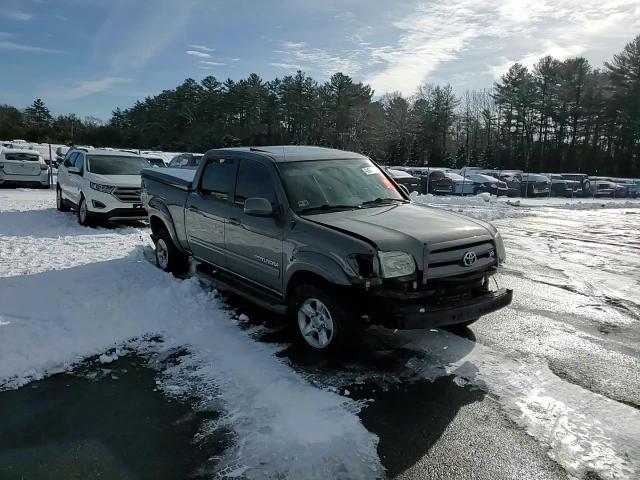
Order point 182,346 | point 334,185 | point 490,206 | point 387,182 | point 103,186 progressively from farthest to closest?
1. point 490,206
2. point 103,186
3. point 387,182
4. point 334,185
5. point 182,346

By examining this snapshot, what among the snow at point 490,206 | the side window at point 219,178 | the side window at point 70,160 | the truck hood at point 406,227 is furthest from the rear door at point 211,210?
the snow at point 490,206

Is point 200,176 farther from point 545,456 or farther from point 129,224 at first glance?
point 129,224

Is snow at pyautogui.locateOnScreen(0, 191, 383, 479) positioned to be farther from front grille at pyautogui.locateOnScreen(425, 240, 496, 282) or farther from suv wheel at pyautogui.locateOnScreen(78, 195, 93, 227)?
suv wheel at pyautogui.locateOnScreen(78, 195, 93, 227)

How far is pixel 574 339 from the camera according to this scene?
5.37 metres

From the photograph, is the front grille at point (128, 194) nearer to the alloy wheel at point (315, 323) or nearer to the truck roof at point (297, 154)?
the truck roof at point (297, 154)

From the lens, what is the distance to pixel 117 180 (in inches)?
448

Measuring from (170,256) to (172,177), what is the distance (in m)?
1.17

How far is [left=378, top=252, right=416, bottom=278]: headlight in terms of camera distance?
4.20m

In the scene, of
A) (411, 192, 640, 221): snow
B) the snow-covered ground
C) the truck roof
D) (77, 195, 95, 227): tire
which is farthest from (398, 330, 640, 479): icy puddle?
(411, 192, 640, 221): snow

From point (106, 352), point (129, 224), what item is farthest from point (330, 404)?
point (129, 224)

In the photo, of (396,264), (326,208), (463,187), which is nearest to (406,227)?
(396,264)

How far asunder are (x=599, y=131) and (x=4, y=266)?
64.0 metres

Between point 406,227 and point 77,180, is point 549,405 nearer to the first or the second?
point 406,227

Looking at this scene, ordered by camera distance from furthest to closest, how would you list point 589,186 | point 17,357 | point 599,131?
point 599,131 → point 589,186 → point 17,357
